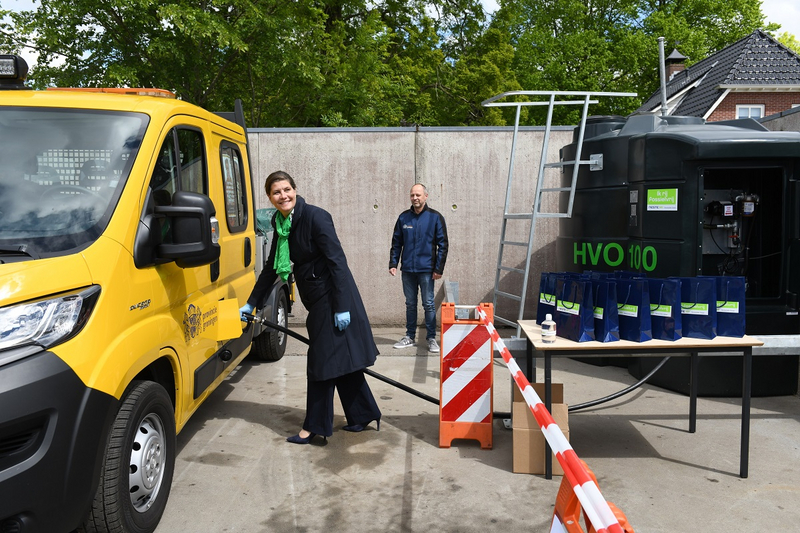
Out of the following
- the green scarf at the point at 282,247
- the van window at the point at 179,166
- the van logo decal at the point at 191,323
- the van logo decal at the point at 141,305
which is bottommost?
the van logo decal at the point at 191,323

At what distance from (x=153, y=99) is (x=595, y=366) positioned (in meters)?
5.29

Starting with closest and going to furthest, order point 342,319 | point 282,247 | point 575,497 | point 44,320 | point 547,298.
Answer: point 575,497 < point 44,320 < point 342,319 < point 547,298 < point 282,247

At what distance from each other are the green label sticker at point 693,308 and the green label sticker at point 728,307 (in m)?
0.14

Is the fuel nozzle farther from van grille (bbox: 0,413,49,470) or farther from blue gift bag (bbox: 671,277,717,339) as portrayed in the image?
van grille (bbox: 0,413,49,470)

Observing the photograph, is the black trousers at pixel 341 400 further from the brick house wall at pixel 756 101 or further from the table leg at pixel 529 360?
the brick house wall at pixel 756 101

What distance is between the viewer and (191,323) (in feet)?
13.3

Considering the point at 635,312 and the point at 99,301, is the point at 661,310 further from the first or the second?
the point at 99,301

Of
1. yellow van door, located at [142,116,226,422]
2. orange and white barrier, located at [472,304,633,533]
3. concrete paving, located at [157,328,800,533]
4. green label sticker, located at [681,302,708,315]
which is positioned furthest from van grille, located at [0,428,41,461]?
→ green label sticker, located at [681,302,708,315]

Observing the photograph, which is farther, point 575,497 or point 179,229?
point 179,229

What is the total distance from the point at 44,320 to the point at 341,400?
9.05ft

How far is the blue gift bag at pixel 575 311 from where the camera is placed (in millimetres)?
4227

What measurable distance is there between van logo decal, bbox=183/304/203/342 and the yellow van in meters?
0.01

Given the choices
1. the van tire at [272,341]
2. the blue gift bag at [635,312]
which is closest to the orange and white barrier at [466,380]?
the blue gift bag at [635,312]

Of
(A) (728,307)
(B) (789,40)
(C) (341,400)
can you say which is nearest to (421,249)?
(C) (341,400)
